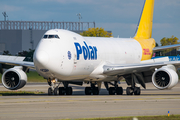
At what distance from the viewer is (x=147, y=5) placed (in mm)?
35031

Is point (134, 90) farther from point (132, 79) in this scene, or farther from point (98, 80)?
point (98, 80)

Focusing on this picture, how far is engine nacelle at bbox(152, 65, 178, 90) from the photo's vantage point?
2350cm

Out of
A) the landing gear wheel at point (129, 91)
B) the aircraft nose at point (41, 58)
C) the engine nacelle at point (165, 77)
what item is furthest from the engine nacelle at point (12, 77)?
the engine nacelle at point (165, 77)

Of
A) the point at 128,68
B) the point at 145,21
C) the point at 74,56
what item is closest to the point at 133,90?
the point at 128,68

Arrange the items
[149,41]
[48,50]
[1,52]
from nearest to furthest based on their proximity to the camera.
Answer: [48,50] → [149,41] → [1,52]

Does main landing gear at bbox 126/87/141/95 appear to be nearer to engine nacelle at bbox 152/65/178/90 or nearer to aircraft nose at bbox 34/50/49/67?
engine nacelle at bbox 152/65/178/90

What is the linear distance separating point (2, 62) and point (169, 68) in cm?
1250

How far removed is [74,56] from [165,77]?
6.60 metres

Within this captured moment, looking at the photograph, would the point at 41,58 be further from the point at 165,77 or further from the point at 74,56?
the point at 165,77

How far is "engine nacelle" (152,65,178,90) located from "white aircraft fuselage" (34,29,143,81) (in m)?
4.46

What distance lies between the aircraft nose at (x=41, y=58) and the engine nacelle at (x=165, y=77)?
7766 mm

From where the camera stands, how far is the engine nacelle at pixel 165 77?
925 inches

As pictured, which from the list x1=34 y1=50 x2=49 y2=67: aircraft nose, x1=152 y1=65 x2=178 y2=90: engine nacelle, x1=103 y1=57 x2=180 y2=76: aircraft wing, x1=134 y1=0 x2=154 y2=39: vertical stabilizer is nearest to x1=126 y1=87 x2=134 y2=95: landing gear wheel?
x1=103 y1=57 x2=180 y2=76: aircraft wing

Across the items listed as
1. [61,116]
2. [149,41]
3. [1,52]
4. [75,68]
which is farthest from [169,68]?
[1,52]
